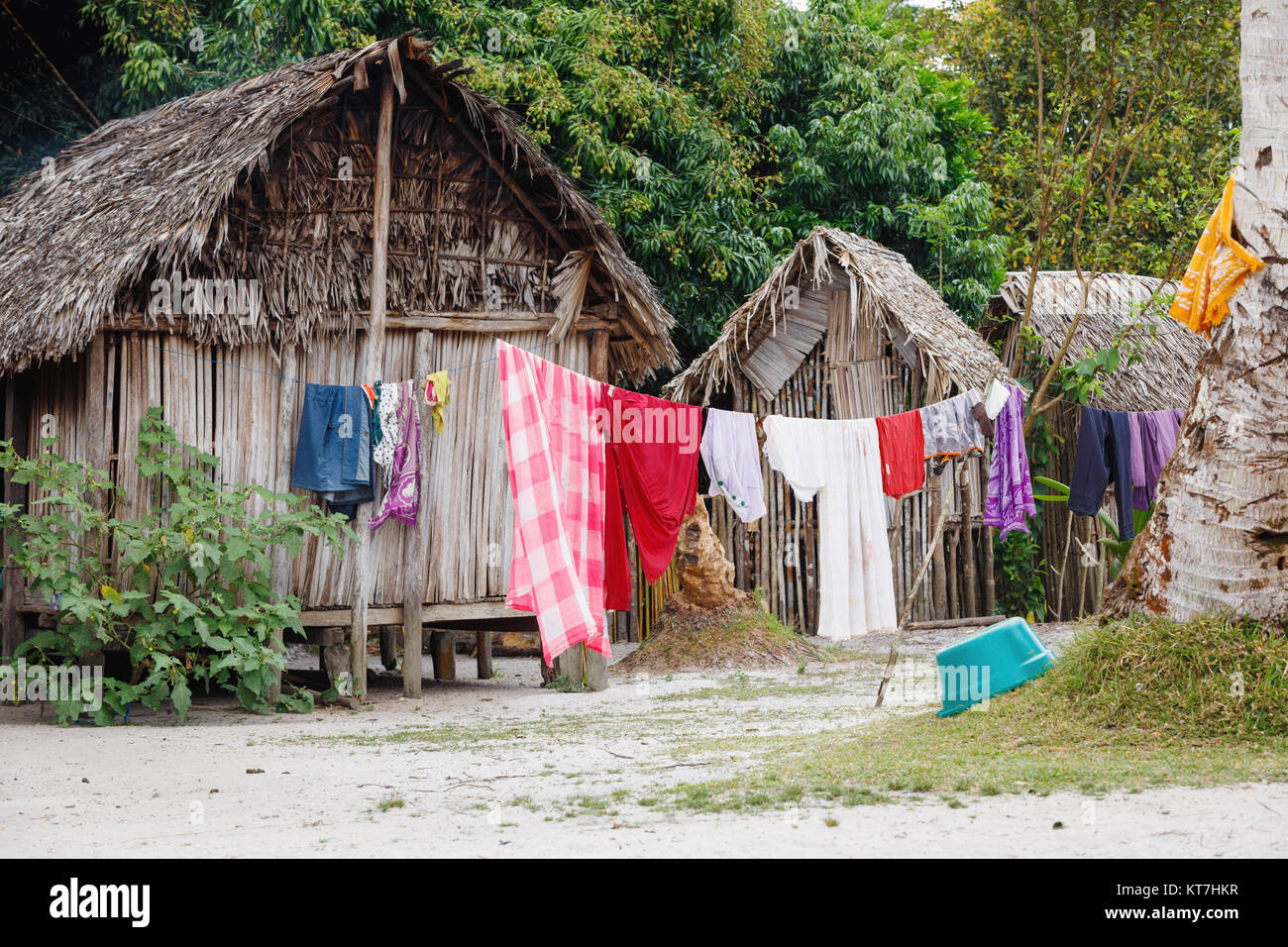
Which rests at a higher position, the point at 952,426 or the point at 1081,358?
the point at 1081,358

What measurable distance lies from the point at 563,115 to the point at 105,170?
15.9ft

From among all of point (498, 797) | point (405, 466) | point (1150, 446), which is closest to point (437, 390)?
point (405, 466)

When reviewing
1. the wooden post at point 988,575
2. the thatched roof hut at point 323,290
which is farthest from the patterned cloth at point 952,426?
the wooden post at point 988,575

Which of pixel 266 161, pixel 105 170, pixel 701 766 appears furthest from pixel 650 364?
pixel 701 766

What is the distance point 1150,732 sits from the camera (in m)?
6.01

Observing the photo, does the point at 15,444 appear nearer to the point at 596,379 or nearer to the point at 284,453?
the point at 284,453

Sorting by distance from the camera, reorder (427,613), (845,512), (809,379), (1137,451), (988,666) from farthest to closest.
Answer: (809,379) < (1137,451) < (845,512) < (427,613) < (988,666)

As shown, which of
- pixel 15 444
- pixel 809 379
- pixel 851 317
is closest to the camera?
pixel 15 444

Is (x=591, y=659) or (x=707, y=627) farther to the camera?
(x=707, y=627)

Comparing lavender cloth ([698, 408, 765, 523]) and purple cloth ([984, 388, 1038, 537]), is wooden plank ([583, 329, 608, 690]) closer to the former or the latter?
lavender cloth ([698, 408, 765, 523])

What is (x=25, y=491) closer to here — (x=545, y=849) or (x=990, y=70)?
(x=545, y=849)

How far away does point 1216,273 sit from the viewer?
262 inches

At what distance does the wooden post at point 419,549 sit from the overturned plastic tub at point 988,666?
13.4ft

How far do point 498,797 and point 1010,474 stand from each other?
6134mm
